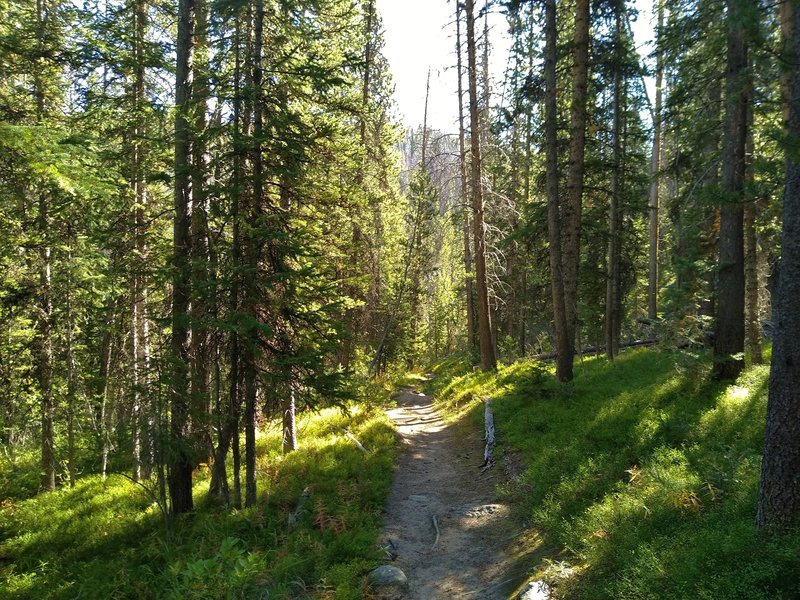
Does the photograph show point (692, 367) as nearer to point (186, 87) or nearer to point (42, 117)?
point (186, 87)

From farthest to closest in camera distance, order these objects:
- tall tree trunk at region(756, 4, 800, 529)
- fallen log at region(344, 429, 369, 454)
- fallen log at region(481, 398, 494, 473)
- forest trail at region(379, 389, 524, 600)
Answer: fallen log at region(344, 429, 369, 454) < fallen log at region(481, 398, 494, 473) < forest trail at region(379, 389, 524, 600) < tall tree trunk at region(756, 4, 800, 529)

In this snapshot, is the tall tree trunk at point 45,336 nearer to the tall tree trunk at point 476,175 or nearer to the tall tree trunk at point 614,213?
the tall tree trunk at point 476,175

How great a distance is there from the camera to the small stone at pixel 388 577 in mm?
6395

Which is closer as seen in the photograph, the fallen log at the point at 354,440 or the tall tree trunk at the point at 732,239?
the tall tree trunk at the point at 732,239

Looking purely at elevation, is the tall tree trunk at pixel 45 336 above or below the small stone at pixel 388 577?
above

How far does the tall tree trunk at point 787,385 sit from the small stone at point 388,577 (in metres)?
4.26

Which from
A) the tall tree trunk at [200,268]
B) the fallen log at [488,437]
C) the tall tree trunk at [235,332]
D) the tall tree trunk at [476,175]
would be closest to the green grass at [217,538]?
the tall tree trunk at [235,332]

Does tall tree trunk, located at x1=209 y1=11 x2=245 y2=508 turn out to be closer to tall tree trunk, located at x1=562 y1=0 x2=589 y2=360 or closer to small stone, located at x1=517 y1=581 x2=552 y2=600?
A: small stone, located at x1=517 y1=581 x2=552 y2=600

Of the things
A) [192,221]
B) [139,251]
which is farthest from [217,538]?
[139,251]

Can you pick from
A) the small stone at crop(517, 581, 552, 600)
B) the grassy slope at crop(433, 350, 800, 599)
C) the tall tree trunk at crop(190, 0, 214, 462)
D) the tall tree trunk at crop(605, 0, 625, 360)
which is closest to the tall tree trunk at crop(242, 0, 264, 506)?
the tall tree trunk at crop(190, 0, 214, 462)

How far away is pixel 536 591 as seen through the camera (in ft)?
18.0

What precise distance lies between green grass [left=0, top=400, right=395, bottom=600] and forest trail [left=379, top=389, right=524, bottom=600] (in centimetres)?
46

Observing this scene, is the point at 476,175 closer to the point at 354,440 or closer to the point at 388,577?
the point at 354,440

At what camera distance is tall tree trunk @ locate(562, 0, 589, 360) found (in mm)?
12141
